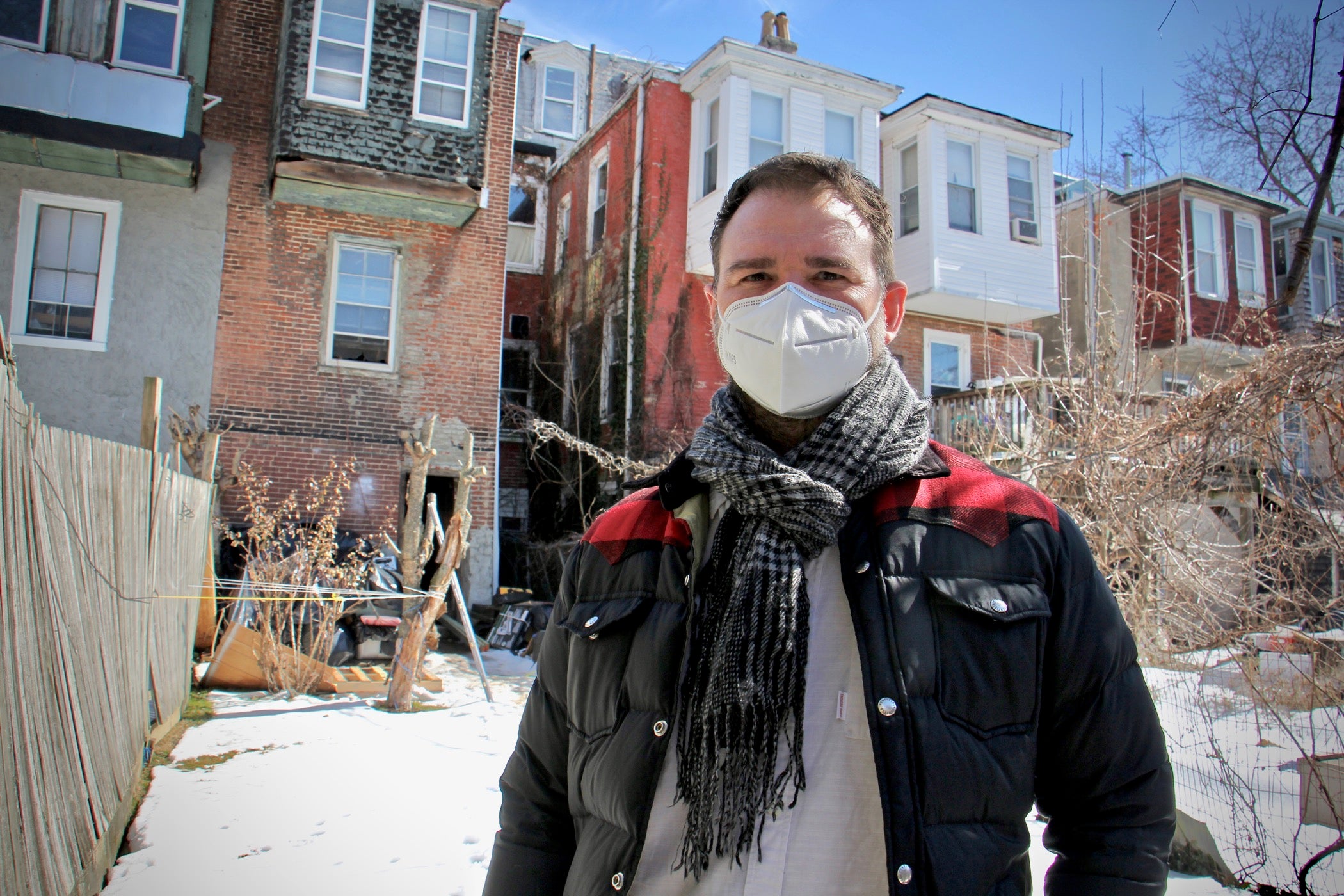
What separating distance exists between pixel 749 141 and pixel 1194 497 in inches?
439

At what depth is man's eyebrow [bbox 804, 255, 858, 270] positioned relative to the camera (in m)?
1.84

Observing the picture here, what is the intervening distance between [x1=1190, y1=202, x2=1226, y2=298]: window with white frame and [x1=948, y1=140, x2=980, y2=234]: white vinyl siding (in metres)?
6.94

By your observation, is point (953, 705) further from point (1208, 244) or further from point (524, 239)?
point (1208, 244)

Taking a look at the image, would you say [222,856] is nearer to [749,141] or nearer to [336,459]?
[336,459]

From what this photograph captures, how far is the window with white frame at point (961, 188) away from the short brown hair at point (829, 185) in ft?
51.6

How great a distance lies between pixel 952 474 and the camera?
1.69m

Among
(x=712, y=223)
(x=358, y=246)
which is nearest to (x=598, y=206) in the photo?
(x=712, y=223)

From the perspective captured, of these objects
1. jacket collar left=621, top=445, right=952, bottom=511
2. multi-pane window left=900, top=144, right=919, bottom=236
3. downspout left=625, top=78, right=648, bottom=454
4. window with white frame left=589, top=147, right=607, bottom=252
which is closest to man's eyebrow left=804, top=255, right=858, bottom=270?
jacket collar left=621, top=445, right=952, bottom=511

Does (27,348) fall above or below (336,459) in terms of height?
above

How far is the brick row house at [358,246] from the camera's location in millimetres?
12469

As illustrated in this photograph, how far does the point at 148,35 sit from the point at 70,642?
39.9 ft

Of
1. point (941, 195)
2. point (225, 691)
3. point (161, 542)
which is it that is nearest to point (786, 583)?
point (161, 542)

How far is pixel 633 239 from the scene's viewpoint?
53.1 ft

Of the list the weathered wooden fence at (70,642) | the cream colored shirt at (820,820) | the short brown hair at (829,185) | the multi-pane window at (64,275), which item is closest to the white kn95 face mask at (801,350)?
the short brown hair at (829,185)
